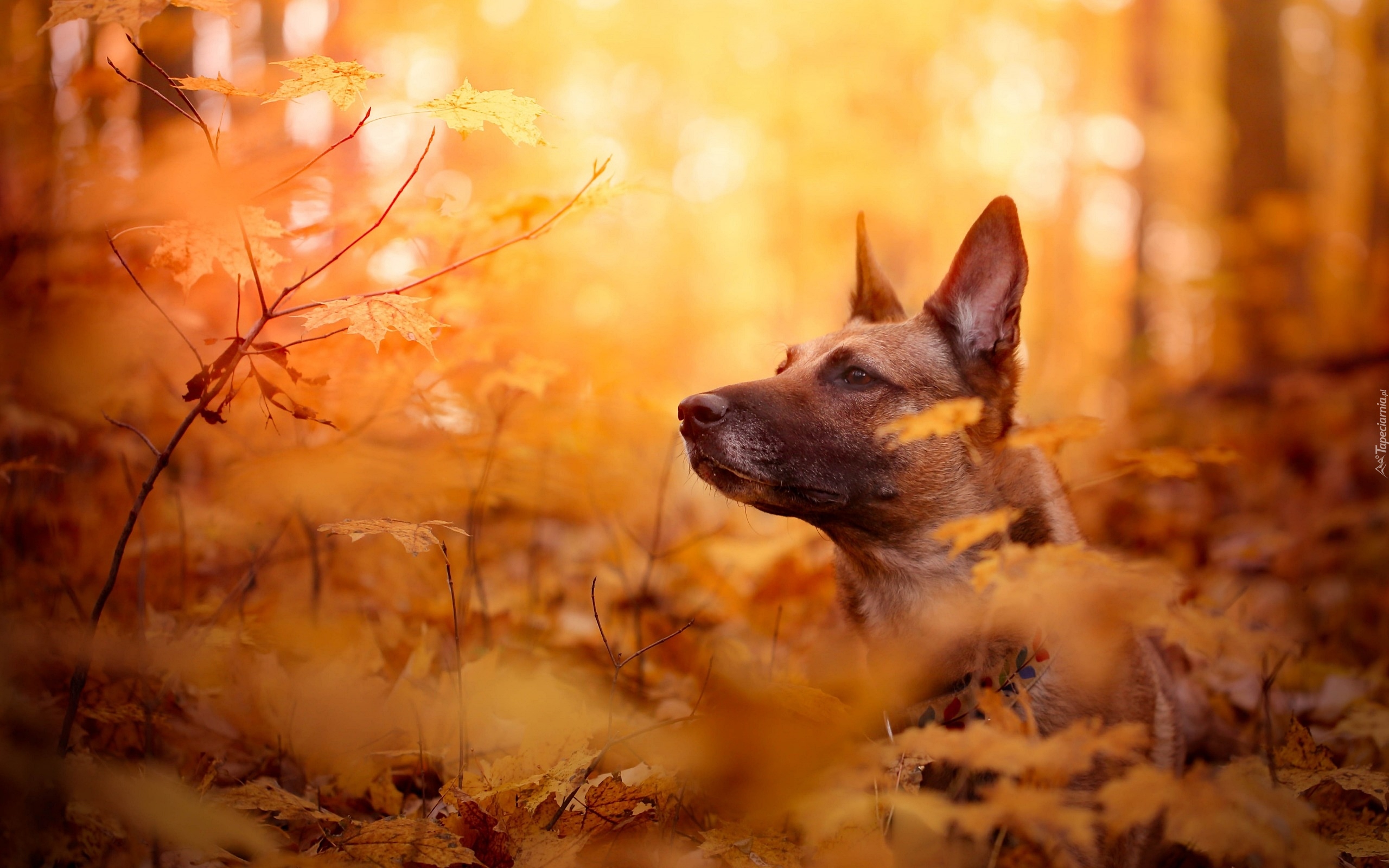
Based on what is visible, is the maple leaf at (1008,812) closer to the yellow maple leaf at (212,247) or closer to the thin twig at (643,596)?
the thin twig at (643,596)

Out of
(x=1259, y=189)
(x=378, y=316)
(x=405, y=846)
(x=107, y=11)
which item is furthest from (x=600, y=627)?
(x=1259, y=189)

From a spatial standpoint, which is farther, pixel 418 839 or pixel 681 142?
pixel 681 142

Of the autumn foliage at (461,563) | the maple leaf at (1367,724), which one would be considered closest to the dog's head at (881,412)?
the autumn foliage at (461,563)

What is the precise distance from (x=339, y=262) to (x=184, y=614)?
5.47 ft

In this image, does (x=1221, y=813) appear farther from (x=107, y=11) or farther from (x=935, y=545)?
(x=107, y=11)

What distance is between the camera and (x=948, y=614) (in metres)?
3.06

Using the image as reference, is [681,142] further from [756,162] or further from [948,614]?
A: [948,614]

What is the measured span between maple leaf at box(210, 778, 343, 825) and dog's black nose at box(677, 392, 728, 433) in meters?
1.70

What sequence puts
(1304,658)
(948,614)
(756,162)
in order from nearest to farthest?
(948,614) → (1304,658) → (756,162)

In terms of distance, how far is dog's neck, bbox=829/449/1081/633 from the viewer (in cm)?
301

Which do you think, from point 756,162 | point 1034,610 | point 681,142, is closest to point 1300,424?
point 1034,610

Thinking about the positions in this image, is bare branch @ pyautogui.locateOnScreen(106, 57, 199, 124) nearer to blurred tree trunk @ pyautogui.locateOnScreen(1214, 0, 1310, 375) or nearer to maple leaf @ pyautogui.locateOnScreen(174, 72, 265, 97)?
maple leaf @ pyautogui.locateOnScreen(174, 72, 265, 97)

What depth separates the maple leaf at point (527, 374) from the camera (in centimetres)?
343

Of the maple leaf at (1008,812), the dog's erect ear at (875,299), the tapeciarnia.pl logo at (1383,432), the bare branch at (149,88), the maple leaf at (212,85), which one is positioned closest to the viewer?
the maple leaf at (1008,812)
